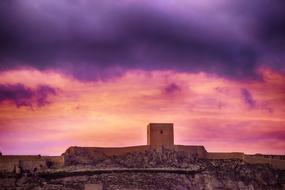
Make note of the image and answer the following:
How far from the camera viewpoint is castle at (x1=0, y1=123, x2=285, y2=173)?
7869cm

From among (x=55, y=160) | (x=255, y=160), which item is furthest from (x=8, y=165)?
(x=255, y=160)

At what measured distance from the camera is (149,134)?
82.6 metres

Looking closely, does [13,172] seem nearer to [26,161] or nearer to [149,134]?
[26,161]

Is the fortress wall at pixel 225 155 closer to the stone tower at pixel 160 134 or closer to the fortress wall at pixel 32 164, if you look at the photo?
the stone tower at pixel 160 134

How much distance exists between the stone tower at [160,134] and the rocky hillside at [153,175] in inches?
36.7

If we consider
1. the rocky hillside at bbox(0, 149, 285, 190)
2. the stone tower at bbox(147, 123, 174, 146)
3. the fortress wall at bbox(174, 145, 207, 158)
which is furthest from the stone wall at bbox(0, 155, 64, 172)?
the fortress wall at bbox(174, 145, 207, 158)

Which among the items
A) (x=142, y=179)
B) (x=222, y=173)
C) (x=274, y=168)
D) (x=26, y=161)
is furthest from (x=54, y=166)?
(x=274, y=168)

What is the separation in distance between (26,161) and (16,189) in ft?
13.1

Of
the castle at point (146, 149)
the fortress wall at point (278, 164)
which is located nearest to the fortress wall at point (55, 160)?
the castle at point (146, 149)

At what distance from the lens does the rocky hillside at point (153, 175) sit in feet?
252

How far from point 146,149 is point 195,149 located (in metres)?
5.30

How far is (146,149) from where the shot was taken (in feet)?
270

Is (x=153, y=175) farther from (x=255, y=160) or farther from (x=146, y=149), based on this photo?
(x=255, y=160)

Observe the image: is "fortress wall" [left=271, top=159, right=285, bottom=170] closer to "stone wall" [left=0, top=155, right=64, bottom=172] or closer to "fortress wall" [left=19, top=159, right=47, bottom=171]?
"stone wall" [left=0, top=155, right=64, bottom=172]
